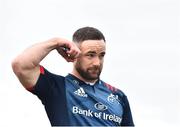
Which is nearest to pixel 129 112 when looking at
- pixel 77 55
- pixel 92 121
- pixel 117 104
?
pixel 117 104

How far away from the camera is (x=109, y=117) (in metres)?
8.21

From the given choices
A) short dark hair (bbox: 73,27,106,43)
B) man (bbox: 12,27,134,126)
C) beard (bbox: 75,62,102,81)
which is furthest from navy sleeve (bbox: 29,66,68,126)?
short dark hair (bbox: 73,27,106,43)

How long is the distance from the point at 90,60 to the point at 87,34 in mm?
462

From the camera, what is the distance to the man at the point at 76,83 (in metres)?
7.75

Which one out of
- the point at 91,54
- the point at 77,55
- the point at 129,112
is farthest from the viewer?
the point at 129,112

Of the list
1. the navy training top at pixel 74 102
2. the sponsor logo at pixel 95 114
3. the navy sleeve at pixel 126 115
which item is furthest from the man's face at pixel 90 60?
the navy sleeve at pixel 126 115

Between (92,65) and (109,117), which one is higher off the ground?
(92,65)

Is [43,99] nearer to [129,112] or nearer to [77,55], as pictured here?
[77,55]

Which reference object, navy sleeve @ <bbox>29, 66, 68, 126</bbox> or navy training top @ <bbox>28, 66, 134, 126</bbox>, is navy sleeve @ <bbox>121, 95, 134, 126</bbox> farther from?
navy sleeve @ <bbox>29, 66, 68, 126</bbox>

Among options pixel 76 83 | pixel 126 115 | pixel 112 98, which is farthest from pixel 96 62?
pixel 126 115

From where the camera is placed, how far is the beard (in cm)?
820

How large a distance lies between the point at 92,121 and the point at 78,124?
0.68 feet

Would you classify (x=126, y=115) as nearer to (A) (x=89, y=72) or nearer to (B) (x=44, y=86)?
(A) (x=89, y=72)

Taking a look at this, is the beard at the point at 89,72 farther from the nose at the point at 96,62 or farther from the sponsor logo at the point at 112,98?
the sponsor logo at the point at 112,98
